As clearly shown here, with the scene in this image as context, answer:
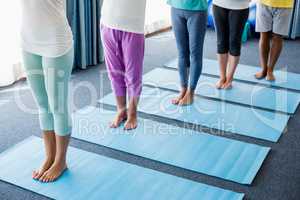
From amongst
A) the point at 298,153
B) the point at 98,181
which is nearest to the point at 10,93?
the point at 98,181

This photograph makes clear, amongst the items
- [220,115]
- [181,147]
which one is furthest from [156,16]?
[181,147]

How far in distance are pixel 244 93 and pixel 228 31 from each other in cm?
53

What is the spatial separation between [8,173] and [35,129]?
1.81 feet

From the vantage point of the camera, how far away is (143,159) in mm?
2438

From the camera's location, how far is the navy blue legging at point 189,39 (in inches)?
111

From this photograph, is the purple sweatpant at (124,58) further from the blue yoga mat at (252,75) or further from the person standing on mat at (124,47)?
the blue yoga mat at (252,75)

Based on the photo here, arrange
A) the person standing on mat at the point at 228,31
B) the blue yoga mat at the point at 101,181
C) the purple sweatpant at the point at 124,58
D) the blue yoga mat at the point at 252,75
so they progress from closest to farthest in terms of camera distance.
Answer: the blue yoga mat at the point at 101,181 < the purple sweatpant at the point at 124,58 < the person standing on mat at the point at 228,31 < the blue yoga mat at the point at 252,75

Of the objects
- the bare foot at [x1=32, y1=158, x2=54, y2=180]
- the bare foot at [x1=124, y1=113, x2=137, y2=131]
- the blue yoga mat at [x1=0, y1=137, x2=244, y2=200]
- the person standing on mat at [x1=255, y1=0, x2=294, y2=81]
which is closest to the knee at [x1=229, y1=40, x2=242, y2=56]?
the person standing on mat at [x1=255, y1=0, x2=294, y2=81]

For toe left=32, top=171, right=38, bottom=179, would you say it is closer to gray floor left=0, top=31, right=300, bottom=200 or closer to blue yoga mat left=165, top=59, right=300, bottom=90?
gray floor left=0, top=31, right=300, bottom=200

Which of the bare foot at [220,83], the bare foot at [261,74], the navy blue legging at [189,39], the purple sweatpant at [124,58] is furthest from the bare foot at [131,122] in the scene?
the bare foot at [261,74]

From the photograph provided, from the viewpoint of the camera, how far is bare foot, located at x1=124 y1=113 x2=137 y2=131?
9.07 ft

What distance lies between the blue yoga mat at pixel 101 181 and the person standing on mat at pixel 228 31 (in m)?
1.46

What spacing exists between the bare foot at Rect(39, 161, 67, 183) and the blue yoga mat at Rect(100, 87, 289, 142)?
985mm

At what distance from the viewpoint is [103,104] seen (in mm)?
3172
